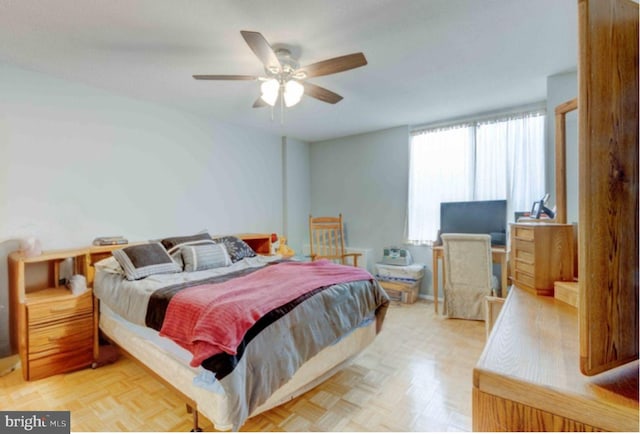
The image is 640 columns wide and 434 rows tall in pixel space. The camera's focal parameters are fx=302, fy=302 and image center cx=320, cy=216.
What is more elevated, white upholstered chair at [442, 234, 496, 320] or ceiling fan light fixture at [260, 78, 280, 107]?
ceiling fan light fixture at [260, 78, 280, 107]

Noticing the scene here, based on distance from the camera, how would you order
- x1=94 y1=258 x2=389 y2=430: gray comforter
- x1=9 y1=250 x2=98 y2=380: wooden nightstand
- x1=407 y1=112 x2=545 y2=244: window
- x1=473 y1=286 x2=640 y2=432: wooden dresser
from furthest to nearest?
1. x1=407 y1=112 x2=545 y2=244: window
2. x1=9 y1=250 x2=98 y2=380: wooden nightstand
3. x1=94 y1=258 x2=389 y2=430: gray comforter
4. x1=473 y1=286 x2=640 y2=432: wooden dresser

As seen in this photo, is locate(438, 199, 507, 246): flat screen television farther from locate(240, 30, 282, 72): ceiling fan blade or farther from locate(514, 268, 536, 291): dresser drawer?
locate(240, 30, 282, 72): ceiling fan blade

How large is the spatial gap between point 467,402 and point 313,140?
418cm

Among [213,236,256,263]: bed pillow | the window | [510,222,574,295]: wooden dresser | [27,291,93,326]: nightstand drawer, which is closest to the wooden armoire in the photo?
[510,222,574,295]: wooden dresser

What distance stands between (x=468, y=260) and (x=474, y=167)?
1.23 m

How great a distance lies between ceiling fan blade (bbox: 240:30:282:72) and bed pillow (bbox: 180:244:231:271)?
175cm

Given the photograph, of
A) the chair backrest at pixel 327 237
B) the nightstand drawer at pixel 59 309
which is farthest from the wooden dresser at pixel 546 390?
the chair backrest at pixel 327 237

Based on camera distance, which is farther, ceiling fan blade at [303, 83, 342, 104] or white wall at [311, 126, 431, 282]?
white wall at [311, 126, 431, 282]

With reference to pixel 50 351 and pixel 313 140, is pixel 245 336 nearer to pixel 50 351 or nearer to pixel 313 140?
pixel 50 351

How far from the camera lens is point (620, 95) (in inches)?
24.5

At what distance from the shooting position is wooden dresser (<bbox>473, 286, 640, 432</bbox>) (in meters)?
0.56

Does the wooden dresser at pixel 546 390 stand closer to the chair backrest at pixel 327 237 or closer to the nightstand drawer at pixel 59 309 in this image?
the nightstand drawer at pixel 59 309

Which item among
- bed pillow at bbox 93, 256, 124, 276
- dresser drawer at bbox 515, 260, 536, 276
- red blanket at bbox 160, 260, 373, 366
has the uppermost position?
dresser drawer at bbox 515, 260, 536, 276

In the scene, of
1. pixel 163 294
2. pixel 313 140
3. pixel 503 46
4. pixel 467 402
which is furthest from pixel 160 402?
pixel 313 140
